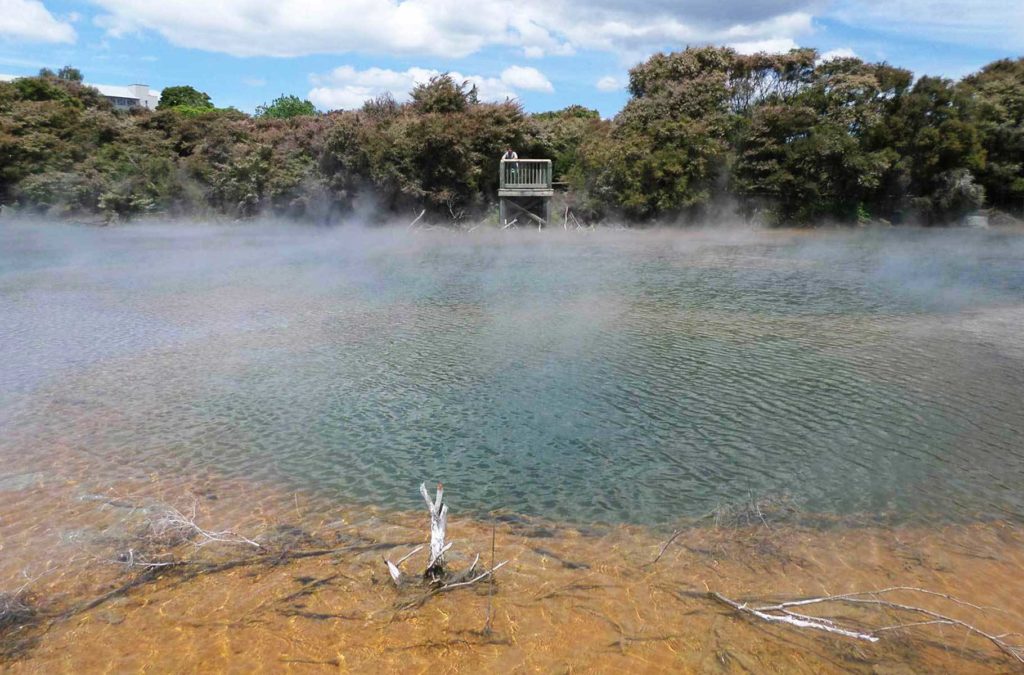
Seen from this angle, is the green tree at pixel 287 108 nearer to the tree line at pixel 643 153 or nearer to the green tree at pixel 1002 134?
the tree line at pixel 643 153

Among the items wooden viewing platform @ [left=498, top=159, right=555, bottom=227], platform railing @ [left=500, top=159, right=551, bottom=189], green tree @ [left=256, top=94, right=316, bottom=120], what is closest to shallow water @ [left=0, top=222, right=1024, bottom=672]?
wooden viewing platform @ [left=498, top=159, right=555, bottom=227]

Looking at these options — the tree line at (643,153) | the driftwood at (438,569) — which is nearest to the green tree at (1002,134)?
the tree line at (643,153)

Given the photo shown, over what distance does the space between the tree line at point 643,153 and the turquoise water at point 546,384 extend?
10.9 metres

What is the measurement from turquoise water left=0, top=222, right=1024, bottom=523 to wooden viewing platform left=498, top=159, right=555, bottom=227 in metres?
10.8

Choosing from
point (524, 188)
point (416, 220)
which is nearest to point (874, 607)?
point (524, 188)

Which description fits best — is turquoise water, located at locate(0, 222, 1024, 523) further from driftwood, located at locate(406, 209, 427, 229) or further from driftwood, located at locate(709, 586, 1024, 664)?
driftwood, located at locate(406, 209, 427, 229)

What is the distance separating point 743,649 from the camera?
12.0 ft

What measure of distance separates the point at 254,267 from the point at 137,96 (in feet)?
271

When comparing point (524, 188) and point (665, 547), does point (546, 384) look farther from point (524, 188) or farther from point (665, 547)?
point (524, 188)

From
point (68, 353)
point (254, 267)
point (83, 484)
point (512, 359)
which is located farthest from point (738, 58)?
point (83, 484)

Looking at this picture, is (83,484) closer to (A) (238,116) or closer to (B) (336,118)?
(B) (336,118)

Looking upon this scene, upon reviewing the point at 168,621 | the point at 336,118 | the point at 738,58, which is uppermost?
the point at 738,58

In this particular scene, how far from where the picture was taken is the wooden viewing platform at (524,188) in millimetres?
26250

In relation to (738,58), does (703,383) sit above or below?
below
